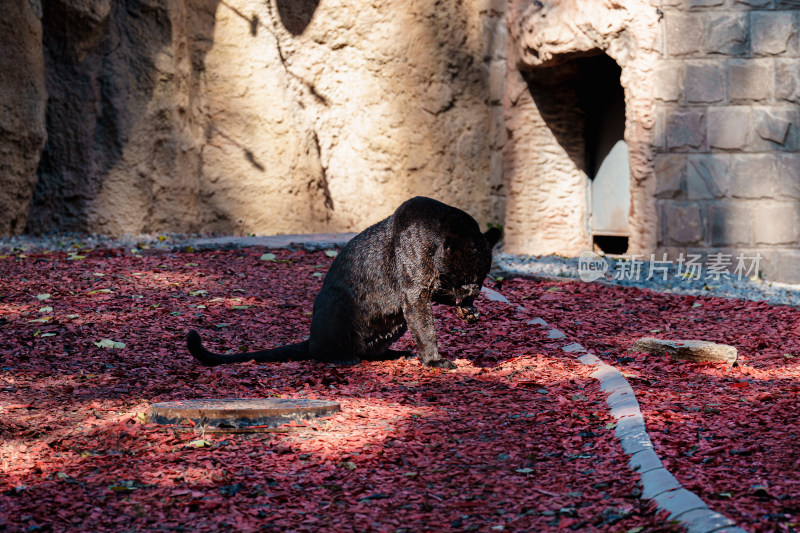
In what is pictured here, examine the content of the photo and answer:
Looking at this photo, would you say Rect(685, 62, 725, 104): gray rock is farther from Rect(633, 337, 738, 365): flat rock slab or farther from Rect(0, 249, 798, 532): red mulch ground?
Rect(633, 337, 738, 365): flat rock slab

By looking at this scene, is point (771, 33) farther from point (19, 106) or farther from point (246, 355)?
point (19, 106)

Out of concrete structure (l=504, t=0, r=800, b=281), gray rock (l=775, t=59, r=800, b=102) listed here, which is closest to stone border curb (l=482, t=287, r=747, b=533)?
concrete structure (l=504, t=0, r=800, b=281)

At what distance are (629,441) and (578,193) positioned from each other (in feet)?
27.3

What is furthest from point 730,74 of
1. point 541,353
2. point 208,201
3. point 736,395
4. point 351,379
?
point 208,201

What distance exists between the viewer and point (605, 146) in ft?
37.7

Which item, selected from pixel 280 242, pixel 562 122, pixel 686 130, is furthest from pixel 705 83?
pixel 280 242

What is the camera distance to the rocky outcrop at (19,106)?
33.9 feet

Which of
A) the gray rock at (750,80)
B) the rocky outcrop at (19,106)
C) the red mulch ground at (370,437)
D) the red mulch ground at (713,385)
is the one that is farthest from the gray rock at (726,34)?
the rocky outcrop at (19,106)

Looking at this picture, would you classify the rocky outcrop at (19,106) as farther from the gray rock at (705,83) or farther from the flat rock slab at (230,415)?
the gray rock at (705,83)

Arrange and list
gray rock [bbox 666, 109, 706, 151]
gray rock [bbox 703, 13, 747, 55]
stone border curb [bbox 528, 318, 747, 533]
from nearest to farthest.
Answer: stone border curb [bbox 528, 318, 747, 533], gray rock [bbox 703, 13, 747, 55], gray rock [bbox 666, 109, 706, 151]

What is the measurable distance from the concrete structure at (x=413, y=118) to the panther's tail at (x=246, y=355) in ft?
18.5

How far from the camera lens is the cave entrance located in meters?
11.2

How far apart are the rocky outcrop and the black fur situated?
6.75 metres

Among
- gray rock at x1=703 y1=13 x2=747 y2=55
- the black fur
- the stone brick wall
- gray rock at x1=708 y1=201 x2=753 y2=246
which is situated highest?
gray rock at x1=703 y1=13 x2=747 y2=55
